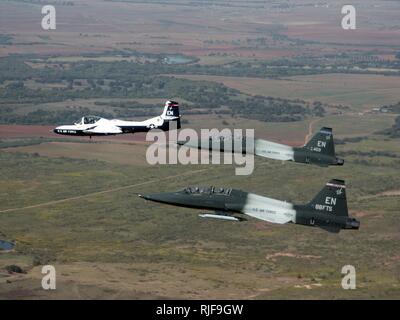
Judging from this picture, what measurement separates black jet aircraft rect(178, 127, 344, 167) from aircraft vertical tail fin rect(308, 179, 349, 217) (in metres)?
5.29

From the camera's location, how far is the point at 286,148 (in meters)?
101

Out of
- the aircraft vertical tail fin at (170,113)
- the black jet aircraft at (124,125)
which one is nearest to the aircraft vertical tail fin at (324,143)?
the black jet aircraft at (124,125)

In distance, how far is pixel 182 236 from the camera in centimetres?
14138

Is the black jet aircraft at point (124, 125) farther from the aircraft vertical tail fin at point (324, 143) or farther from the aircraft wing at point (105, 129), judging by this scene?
the aircraft vertical tail fin at point (324, 143)

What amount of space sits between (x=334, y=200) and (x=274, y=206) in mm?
6213

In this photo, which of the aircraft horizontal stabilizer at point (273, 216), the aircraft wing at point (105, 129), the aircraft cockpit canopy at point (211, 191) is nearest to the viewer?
the aircraft horizontal stabilizer at point (273, 216)

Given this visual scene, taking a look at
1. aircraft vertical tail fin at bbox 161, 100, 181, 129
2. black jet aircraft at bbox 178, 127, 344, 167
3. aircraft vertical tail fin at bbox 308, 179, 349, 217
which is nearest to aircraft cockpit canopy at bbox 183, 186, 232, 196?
black jet aircraft at bbox 178, 127, 344, 167

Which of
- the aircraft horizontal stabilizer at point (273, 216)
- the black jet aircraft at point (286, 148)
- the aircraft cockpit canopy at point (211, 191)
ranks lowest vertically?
the aircraft horizontal stabilizer at point (273, 216)

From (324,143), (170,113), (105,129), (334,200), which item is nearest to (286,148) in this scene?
(324,143)

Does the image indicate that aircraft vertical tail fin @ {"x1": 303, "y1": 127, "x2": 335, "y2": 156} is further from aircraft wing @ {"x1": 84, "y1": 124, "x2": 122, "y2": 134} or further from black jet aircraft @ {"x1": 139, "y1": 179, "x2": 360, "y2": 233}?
aircraft wing @ {"x1": 84, "y1": 124, "x2": 122, "y2": 134}

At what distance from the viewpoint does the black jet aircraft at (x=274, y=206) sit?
300ft
